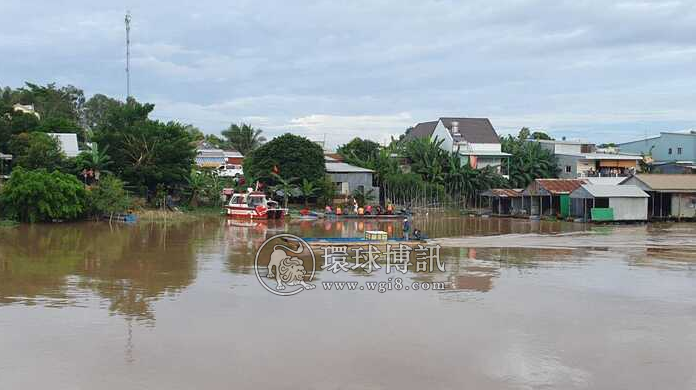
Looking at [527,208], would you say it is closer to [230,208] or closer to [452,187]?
[452,187]

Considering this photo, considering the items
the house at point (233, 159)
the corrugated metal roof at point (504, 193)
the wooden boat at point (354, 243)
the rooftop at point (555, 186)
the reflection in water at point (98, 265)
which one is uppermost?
the house at point (233, 159)

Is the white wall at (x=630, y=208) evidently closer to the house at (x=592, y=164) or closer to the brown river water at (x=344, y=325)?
the house at (x=592, y=164)

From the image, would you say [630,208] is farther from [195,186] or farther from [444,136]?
[195,186]

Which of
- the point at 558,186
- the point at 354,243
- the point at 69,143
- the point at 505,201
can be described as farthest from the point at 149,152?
the point at 558,186

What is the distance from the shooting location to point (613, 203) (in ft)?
99.0

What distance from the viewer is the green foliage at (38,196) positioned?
2559 centimetres

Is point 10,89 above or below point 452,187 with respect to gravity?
above

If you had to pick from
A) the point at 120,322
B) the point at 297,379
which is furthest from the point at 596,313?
the point at 120,322

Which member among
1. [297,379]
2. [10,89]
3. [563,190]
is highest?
[10,89]

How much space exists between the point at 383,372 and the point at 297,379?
1.02 meters

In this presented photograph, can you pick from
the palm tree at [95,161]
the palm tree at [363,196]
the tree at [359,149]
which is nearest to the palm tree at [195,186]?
the palm tree at [95,161]

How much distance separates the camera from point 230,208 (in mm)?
32062

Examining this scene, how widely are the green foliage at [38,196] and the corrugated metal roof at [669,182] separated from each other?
80.9ft

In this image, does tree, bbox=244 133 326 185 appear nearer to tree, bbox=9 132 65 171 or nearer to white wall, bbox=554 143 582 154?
tree, bbox=9 132 65 171
